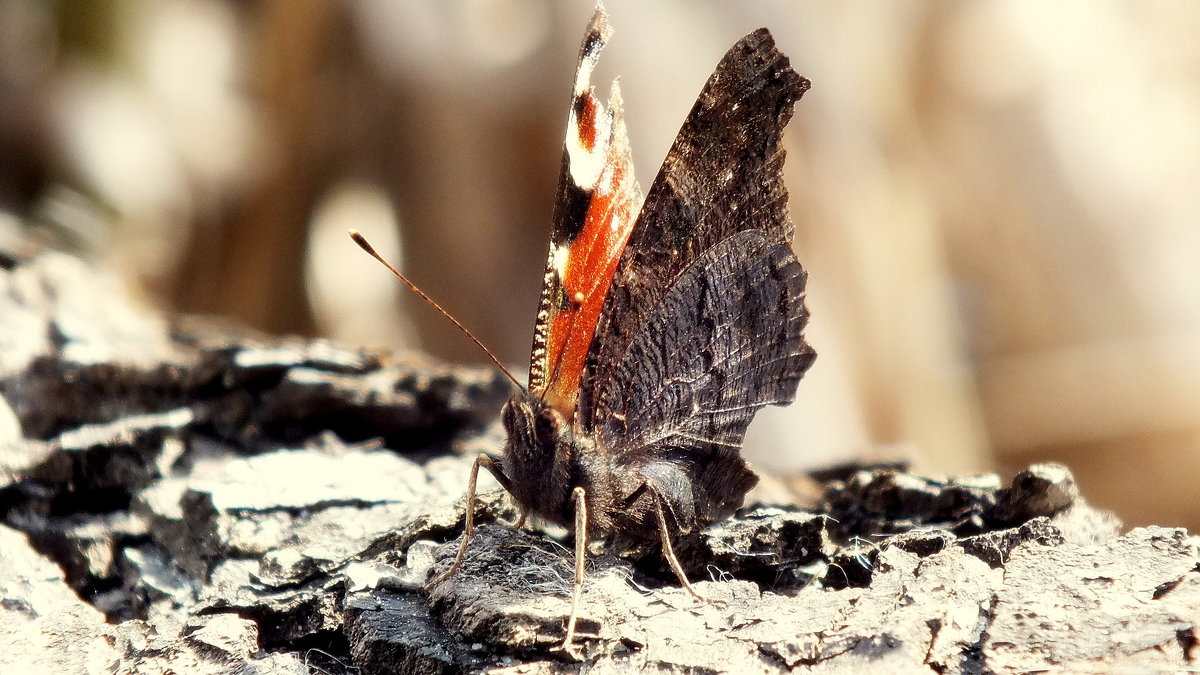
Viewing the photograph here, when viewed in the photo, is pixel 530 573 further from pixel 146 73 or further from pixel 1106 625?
pixel 146 73

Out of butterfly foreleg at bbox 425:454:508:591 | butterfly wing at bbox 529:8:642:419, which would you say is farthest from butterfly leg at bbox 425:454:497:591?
butterfly wing at bbox 529:8:642:419

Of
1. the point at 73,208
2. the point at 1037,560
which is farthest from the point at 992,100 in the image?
the point at 73,208

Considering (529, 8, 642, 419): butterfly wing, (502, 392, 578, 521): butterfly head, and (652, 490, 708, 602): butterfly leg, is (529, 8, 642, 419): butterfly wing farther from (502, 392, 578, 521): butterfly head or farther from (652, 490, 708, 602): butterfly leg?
(652, 490, 708, 602): butterfly leg

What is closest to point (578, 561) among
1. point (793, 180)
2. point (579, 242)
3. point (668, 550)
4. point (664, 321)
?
point (668, 550)

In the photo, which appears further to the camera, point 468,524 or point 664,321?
point 664,321

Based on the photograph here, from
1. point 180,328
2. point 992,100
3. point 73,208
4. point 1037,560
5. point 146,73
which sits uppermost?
point 992,100

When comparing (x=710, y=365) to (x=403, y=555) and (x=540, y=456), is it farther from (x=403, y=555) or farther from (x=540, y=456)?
(x=403, y=555)

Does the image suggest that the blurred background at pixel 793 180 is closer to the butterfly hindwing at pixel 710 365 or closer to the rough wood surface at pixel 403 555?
the rough wood surface at pixel 403 555
